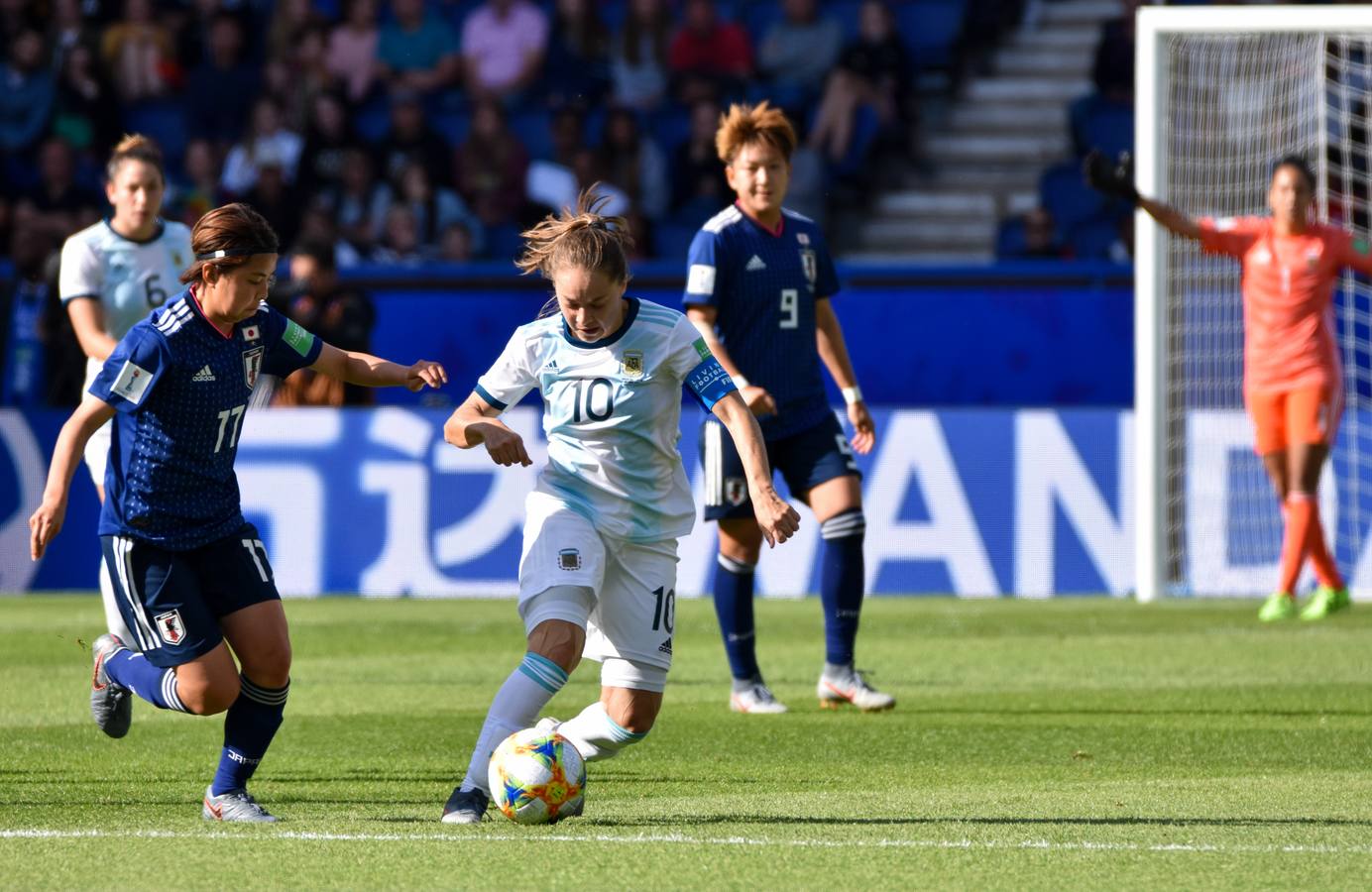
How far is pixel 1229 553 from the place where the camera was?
1375cm

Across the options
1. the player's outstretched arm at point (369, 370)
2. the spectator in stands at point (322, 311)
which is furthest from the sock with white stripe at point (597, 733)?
the spectator in stands at point (322, 311)

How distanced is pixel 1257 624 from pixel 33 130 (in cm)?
1194

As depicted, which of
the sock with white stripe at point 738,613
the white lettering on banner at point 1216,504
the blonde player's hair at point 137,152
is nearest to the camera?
the blonde player's hair at point 137,152

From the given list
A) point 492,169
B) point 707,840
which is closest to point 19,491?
point 492,169

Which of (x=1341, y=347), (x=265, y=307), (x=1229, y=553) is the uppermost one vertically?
(x=265, y=307)

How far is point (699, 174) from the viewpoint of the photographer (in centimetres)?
1748

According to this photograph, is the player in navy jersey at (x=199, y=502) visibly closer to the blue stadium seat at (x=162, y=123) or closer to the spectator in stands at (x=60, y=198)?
the spectator in stands at (x=60, y=198)

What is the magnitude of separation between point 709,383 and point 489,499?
8066 mm

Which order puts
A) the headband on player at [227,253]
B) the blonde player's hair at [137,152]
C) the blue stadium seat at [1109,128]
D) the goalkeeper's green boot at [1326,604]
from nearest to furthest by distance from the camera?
1. the headband on player at [227,253]
2. the blonde player's hair at [137,152]
3. the goalkeeper's green boot at [1326,604]
4. the blue stadium seat at [1109,128]

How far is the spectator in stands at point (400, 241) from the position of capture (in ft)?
55.4

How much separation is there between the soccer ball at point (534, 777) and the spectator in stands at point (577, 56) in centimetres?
1346

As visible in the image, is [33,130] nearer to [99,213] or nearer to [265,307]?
[99,213]

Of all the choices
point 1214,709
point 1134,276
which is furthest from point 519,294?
point 1214,709

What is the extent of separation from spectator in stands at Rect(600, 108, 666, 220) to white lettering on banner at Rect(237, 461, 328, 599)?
4561mm
